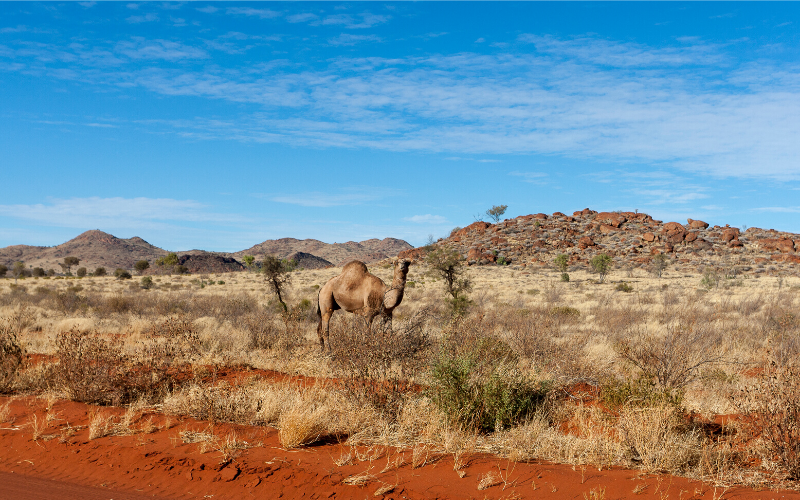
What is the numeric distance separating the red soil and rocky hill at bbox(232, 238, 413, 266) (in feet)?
444

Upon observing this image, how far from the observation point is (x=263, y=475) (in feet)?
18.6

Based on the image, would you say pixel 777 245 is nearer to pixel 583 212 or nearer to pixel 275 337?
pixel 583 212

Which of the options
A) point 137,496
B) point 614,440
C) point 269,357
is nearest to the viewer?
point 137,496

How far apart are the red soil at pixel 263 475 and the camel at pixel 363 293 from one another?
3.63 meters

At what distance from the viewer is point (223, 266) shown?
104 meters

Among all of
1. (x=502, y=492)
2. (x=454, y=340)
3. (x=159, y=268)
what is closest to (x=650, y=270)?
(x=454, y=340)

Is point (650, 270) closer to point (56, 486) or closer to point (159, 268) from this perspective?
point (56, 486)

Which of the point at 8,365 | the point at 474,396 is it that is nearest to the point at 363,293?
the point at 474,396

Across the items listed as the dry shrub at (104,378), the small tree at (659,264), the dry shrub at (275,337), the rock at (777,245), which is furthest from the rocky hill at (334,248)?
the dry shrub at (104,378)

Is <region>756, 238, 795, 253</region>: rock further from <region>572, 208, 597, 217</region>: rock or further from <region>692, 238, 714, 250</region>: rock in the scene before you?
<region>572, 208, 597, 217</region>: rock

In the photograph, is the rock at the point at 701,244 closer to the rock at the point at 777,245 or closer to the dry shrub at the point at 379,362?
the rock at the point at 777,245

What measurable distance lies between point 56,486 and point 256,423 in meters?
2.32

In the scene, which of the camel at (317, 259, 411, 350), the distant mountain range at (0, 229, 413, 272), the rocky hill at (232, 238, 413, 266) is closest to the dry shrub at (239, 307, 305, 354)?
the camel at (317, 259, 411, 350)

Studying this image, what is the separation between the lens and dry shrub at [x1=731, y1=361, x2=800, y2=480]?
5434 mm
